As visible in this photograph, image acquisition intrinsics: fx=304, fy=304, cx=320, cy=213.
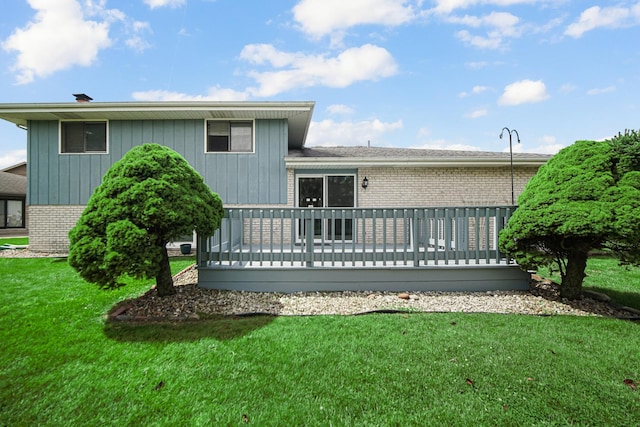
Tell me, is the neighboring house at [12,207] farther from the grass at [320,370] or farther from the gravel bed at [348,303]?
the gravel bed at [348,303]

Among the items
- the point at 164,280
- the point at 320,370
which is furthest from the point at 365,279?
the point at 164,280

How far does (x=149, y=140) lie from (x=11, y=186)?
51.1 ft

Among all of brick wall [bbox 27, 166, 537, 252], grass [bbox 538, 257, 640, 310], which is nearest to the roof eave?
brick wall [bbox 27, 166, 537, 252]

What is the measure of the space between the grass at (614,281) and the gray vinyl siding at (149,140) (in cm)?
768

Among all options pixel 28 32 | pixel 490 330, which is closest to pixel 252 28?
pixel 28 32

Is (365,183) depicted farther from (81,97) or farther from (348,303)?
(81,97)

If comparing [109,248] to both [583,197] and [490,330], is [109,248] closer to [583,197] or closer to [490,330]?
[490,330]

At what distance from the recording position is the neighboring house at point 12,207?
17.4 meters

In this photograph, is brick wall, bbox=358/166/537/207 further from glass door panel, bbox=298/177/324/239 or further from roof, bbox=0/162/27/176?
roof, bbox=0/162/27/176

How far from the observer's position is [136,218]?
3.88 m

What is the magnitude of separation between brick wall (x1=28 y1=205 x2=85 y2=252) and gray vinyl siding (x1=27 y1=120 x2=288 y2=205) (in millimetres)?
201

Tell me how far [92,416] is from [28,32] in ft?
29.9

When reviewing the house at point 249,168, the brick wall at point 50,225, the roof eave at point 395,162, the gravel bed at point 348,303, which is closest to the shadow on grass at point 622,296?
the gravel bed at point 348,303

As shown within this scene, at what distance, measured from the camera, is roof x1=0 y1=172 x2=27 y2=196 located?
17219 mm
